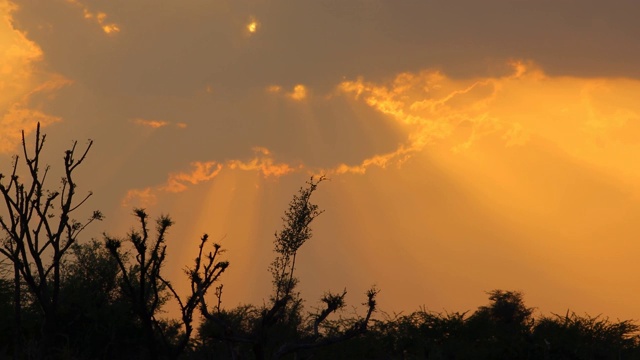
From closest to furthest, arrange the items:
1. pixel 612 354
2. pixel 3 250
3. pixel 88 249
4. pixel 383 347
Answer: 1. pixel 3 250
2. pixel 612 354
3. pixel 383 347
4. pixel 88 249

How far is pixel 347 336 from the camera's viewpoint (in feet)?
75.3

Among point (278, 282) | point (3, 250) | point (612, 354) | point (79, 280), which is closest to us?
point (3, 250)

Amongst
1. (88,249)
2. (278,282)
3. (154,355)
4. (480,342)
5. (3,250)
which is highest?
(88,249)

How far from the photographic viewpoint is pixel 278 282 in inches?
1917

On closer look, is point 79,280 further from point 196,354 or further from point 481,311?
point 481,311

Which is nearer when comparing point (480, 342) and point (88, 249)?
point (480, 342)

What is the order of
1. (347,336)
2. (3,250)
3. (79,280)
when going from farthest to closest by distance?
(79,280) < (3,250) < (347,336)

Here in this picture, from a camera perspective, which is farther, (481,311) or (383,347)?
(481,311)

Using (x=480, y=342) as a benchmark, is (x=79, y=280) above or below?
above

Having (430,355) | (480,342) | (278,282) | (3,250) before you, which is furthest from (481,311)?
(3,250)

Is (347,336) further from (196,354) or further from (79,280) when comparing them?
(79,280)

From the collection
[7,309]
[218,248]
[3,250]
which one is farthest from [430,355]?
[7,309]

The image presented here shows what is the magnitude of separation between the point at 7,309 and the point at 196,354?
10.2 m

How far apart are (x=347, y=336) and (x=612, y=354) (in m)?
18.7
